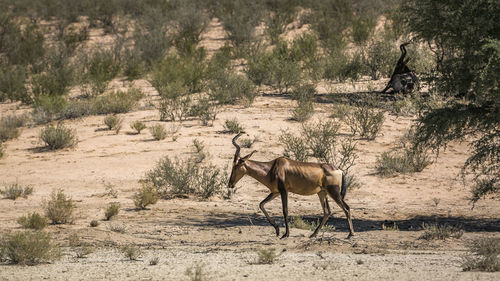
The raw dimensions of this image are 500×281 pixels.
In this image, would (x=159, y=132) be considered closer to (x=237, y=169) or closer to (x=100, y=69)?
(x=237, y=169)

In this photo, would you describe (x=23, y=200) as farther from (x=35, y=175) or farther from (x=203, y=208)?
(x=203, y=208)

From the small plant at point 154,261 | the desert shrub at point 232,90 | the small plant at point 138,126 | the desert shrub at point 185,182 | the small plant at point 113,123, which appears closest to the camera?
the small plant at point 154,261

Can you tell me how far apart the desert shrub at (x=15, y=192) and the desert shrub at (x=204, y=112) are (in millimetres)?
6107

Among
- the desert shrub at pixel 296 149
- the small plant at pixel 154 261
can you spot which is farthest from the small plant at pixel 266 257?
the desert shrub at pixel 296 149

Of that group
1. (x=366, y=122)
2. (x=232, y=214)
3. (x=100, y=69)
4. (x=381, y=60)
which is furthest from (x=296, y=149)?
(x=100, y=69)

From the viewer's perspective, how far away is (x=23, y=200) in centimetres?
1369

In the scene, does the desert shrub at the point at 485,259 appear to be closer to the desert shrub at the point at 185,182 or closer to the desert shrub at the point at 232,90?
the desert shrub at the point at 185,182

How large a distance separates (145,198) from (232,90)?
931 cm

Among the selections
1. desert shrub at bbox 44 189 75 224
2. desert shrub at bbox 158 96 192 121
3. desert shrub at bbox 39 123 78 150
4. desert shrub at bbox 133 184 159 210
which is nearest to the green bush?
desert shrub at bbox 158 96 192 121

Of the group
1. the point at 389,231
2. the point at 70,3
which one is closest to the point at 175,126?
the point at 389,231

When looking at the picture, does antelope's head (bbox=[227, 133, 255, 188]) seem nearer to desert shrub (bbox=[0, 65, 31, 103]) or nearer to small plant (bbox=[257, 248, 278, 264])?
small plant (bbox=[257, 248, 278, 264])

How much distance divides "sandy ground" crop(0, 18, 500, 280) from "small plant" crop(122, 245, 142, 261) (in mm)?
117

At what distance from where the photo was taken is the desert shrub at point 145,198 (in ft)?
42.5

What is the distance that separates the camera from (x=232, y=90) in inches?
856
